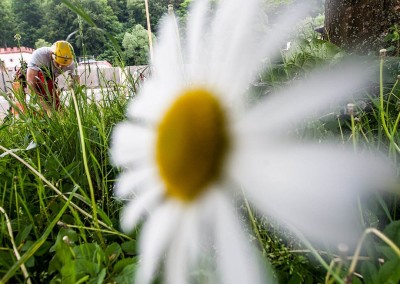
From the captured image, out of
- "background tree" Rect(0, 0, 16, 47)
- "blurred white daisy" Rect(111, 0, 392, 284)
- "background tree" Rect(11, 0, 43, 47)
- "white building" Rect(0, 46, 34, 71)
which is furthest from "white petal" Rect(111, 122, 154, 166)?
"background tree" Rect(0, 0, 16, 47)

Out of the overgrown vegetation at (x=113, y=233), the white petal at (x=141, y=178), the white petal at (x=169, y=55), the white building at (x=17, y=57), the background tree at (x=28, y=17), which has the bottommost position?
the overgrown vegetation at (x=113, y=233)

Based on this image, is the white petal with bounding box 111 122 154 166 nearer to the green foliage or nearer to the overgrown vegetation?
the overgrown vegetation

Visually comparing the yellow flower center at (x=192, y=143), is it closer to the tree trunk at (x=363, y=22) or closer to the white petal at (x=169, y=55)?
the white petal at (x=169, y=55)

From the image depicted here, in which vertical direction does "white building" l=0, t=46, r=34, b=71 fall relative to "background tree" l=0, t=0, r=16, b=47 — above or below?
below

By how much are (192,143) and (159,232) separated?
0.06 m

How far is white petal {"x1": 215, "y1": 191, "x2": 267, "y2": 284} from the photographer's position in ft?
0.53

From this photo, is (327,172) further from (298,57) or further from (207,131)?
(298,57)

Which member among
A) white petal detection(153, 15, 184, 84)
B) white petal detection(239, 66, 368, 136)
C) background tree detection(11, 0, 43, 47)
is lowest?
white petal detection(239, 66, 368, 136)

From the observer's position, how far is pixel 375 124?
56 centimetres

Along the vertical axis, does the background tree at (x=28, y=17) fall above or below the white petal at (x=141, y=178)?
above

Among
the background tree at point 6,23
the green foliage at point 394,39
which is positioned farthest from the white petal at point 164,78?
the background tree at point 6,23

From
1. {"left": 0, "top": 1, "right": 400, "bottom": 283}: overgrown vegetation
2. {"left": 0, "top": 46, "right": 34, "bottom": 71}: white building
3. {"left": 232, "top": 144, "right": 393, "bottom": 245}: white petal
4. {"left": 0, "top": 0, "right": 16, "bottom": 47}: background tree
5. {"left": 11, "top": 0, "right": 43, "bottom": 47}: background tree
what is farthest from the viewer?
{"left": 0, "top": 0, "right": 16, "bottom": 47}: background tree

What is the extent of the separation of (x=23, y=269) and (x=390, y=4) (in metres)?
0.91

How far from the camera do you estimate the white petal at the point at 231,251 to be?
0.16 meters
